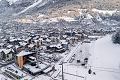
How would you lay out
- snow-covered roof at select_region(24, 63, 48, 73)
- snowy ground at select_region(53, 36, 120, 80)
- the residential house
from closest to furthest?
snowy ground at select_region(53, 36, 120, 80) < snow-covered roof at select_region(24, 63, 48, 73) < the residential house

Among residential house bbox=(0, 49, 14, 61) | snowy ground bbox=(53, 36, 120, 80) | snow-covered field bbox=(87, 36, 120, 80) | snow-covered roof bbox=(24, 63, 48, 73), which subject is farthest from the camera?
residential house bbox=(0, 49, 14, 61)

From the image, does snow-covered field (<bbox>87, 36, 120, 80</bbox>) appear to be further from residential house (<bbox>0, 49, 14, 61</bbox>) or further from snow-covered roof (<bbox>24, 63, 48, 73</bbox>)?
residential house (<bbox>0, 49, 14, 61</bbox>)

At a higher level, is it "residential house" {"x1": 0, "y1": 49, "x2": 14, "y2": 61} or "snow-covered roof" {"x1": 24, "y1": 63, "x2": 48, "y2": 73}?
"residential house" {"x1": 0, "y1": 49, "x2": 14, "y2": 61}

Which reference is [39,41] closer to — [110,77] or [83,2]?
[110,77]

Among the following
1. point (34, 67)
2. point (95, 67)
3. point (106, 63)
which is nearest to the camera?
point (34, 67)

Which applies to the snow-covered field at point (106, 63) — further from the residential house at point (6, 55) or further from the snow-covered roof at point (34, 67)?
the residential house at point (6, 55)

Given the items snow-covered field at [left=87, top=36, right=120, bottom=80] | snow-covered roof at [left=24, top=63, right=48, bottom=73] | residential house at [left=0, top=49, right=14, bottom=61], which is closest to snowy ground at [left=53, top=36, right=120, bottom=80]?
snow-covered field at [left=87, top=36, right=120, bottom=80]

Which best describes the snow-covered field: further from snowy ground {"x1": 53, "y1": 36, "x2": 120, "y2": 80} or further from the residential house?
the residential house

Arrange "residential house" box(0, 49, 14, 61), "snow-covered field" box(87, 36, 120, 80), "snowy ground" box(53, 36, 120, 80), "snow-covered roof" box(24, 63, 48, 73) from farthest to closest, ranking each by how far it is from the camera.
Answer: "residential house" box(0, 49, 14, 61), "snow-covered roof" box(24, 63, 48, 73), "snow-covered field" box(87, 36, 120, 80), "snowy ground" box(53, 36, 120, 80)

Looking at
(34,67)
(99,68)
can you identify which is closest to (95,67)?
(99,68)

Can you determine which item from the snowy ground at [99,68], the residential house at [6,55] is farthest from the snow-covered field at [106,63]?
the residential house at [6,55]

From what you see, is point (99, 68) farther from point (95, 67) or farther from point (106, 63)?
point (106, 63)

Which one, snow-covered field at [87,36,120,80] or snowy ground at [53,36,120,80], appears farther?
snow-covered field at [87,36,120,80]

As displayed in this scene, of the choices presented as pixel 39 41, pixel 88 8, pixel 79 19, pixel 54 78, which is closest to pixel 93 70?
pixel 54 78
